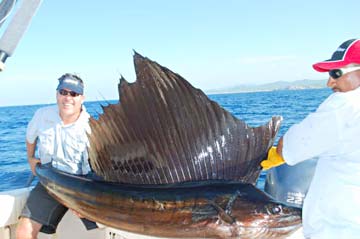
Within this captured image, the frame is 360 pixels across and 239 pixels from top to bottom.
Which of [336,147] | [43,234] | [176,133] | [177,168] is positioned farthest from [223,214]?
[43,234]

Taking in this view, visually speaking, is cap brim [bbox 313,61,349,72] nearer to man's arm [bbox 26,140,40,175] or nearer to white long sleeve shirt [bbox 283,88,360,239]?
white long sleeve shirt [bbox 283,88,360,239]

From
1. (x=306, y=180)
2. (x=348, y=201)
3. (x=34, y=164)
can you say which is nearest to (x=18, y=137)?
(x=34, y=164)

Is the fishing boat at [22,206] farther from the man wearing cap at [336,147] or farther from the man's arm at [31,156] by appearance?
the man wearing cap at [336,147]

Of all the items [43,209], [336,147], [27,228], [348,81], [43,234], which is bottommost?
[43,234]

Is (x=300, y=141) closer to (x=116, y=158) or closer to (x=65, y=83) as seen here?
(x=116, y=158)

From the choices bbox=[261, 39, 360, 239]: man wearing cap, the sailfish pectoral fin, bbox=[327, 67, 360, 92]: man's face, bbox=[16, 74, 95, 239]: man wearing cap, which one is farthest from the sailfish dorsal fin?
bbox=[16, 74, 95, 239]: man wearing cap

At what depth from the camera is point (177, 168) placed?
2.14 m

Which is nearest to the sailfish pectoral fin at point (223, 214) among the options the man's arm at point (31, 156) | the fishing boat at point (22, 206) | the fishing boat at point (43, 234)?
the fishing boat at point (22, 206)

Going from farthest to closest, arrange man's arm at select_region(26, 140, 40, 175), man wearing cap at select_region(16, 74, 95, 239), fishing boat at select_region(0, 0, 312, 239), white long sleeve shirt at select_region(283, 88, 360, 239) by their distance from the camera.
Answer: man's arm at select_region(26, 140, 40, 175), man wearing cap at select_region(16, 74, 95, 239), fishing boat at select_region(0, 0, 312, 239), white long sleeve shirt at select_region(283, 88, 360, 239)

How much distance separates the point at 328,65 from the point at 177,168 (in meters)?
0.95

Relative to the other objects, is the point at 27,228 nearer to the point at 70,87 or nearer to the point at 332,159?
the point at 70,87

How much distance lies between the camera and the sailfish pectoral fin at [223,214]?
75.0 inches

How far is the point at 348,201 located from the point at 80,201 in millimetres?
1375

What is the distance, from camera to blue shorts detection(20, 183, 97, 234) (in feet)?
8.50
